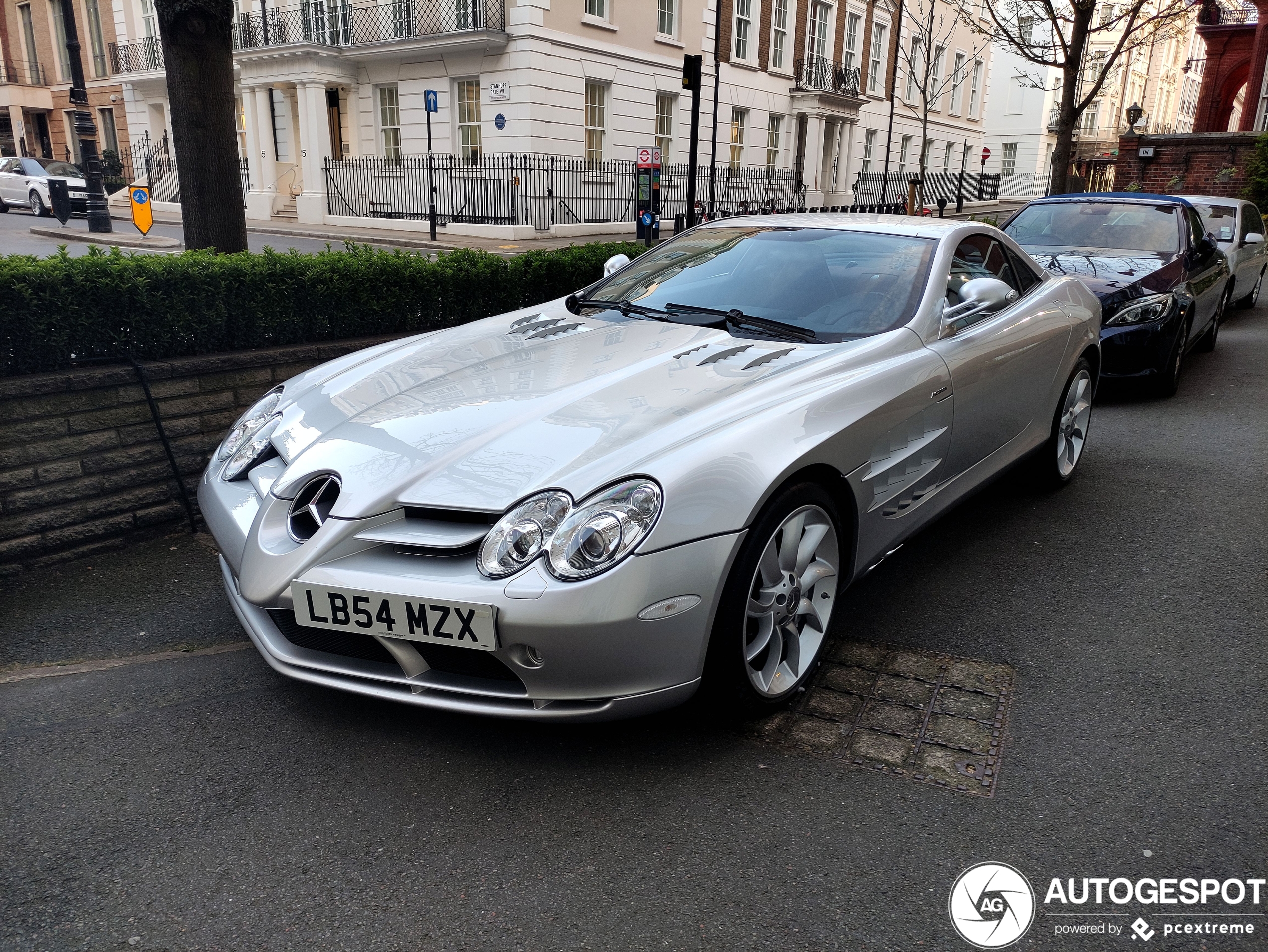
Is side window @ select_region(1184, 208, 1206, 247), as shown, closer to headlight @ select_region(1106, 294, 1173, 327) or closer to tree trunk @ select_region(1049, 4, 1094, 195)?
headlight @ select_region(1106, 294, 1173, 327)

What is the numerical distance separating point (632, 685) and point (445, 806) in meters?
0.60

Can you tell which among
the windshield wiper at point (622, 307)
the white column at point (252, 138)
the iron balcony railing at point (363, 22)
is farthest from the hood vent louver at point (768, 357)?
the white column at point (252, 138)

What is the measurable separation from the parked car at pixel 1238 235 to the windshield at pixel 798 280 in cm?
782

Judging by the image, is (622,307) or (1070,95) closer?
(622,307)

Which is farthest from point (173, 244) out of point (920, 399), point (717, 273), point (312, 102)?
point (920, 399)

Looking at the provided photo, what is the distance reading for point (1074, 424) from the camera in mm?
5297

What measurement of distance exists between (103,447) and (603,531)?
2963 millimetres

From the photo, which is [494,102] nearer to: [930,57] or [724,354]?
[930,57]

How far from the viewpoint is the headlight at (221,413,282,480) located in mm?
3305

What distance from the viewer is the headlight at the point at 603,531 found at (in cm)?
245

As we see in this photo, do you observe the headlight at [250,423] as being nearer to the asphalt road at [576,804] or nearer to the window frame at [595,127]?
the asphalt road at [576,804]

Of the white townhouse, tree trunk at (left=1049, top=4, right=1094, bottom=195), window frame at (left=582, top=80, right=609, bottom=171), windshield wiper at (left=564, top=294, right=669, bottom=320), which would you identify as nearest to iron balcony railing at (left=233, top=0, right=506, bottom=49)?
the white townhouse

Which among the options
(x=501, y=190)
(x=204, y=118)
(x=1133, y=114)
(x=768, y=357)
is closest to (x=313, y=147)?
(x=501, y=190)

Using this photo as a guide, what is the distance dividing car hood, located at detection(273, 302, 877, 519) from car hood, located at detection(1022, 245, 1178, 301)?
4902mm
